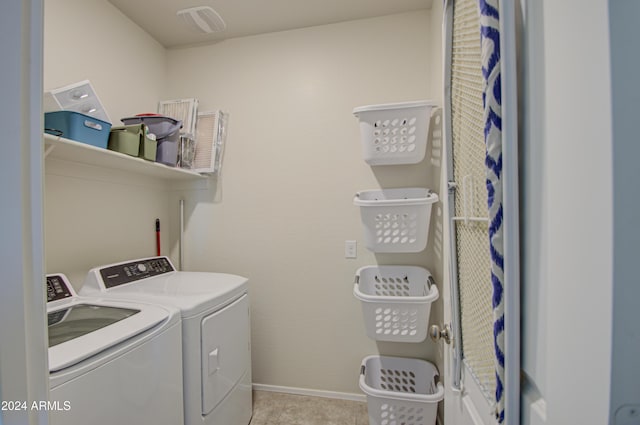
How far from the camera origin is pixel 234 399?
165 centimetres

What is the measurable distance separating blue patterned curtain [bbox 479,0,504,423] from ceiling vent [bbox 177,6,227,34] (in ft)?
6.55

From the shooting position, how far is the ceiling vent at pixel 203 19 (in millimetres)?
1877

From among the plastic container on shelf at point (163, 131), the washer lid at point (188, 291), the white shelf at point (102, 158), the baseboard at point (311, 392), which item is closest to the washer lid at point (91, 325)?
the washer lid at point (188, 291)

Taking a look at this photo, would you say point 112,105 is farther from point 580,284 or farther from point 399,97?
point 580,284

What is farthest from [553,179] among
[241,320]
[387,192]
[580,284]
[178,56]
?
[178,56]

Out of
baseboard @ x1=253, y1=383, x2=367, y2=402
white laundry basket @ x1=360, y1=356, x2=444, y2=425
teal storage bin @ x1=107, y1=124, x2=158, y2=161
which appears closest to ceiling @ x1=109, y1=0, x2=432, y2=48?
teal storage bin @ x1=107, y1=124, x2=158, y2=161

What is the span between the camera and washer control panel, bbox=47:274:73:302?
1.41 metres

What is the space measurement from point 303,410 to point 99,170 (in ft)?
6.98

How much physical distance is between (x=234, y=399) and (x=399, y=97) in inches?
88.7

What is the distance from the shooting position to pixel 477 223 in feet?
2.26

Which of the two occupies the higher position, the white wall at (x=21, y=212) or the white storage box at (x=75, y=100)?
the white storage box at (x=75, y=100)

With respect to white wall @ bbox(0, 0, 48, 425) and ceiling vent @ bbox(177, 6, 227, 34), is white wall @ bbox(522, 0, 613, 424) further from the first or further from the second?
ceiling vent @ bbox(177, 6, 227, 34)

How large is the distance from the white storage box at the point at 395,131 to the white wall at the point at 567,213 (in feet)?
4.06

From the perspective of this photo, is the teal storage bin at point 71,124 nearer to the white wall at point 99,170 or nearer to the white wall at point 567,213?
the white wall at point 99,170
